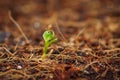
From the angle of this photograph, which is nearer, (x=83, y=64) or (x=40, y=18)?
(x=83, y=64)

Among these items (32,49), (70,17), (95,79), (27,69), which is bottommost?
(95,79)

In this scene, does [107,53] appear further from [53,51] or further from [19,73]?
[19,73]

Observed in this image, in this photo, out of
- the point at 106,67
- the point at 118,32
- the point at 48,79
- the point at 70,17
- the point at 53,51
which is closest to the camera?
the point at 48,79

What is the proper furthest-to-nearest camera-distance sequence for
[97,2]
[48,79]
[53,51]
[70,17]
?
[97,2] < [70,17] < [53,51] < [48,79]

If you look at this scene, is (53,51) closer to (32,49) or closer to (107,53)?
(32,49)

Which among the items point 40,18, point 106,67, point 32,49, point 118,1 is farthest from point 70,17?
point 106,67

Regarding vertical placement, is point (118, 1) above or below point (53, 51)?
above

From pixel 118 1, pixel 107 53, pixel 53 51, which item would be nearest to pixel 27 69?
pixel 53 51
